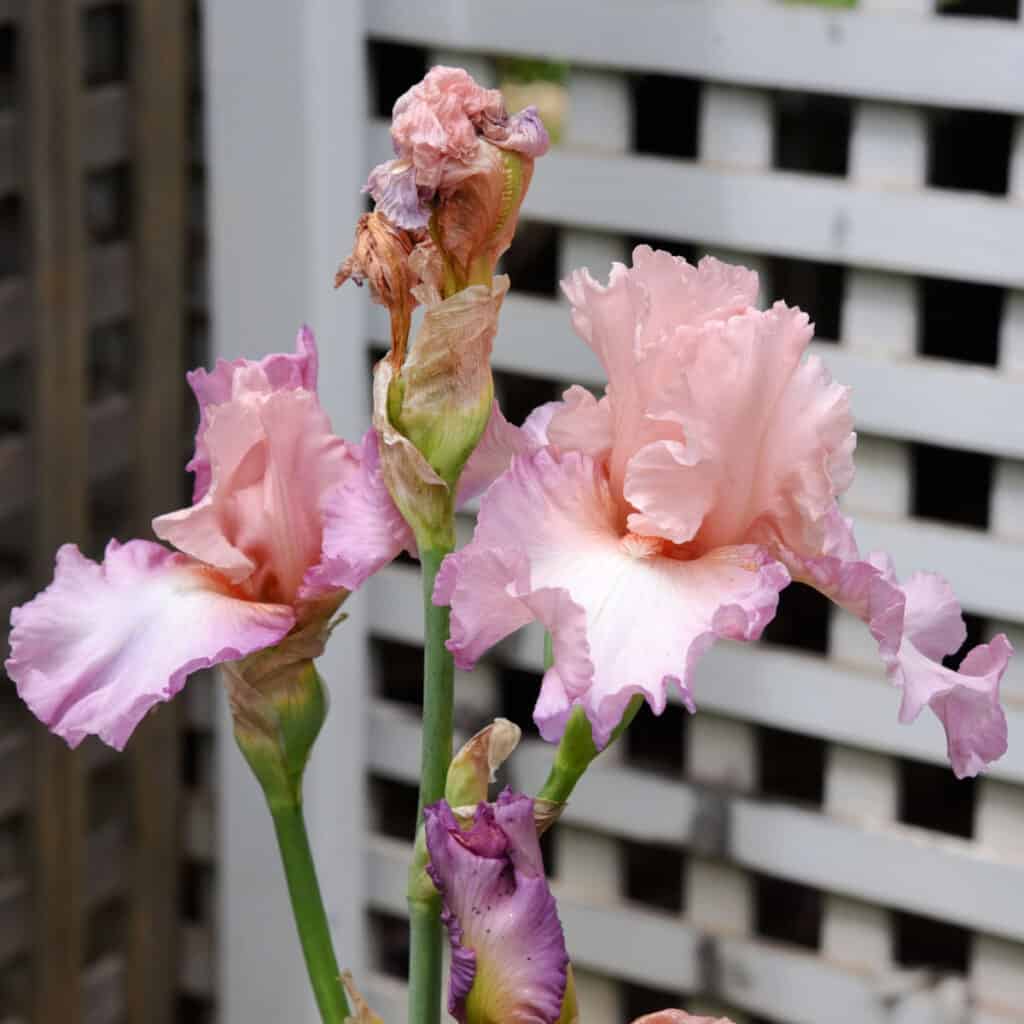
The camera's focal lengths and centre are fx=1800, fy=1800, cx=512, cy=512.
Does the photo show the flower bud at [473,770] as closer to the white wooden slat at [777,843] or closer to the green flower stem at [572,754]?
the green flower stem at [572,754]

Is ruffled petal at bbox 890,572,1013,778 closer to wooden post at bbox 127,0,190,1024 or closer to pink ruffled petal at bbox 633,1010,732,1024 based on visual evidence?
pink ruffled petal at bbox 633,1010,732,1024

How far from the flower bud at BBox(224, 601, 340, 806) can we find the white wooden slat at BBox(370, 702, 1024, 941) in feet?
2.78

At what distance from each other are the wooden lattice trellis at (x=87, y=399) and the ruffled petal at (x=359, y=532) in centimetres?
93

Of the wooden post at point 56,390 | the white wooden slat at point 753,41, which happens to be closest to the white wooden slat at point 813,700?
the white wooden slat at point 753,41

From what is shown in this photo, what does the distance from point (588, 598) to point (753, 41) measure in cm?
82

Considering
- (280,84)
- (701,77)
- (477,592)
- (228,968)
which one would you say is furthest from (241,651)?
(228,968)

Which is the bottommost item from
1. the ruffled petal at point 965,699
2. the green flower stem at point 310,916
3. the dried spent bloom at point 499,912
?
the green flower stem at point 310,916

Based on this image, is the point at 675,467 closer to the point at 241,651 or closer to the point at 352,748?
the point at 241,651

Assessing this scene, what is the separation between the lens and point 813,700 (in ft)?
4.04

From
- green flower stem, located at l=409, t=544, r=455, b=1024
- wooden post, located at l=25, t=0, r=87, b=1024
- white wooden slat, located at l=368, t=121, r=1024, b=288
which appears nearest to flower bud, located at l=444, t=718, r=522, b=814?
green flower stem, located at l=409, t=544, r=455, b=1024

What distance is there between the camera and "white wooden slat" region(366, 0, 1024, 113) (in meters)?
1.06

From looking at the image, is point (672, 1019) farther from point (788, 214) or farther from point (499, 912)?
point (788, 214)

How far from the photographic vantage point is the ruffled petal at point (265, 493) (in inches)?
17.2

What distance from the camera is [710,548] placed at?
41 centimetres
